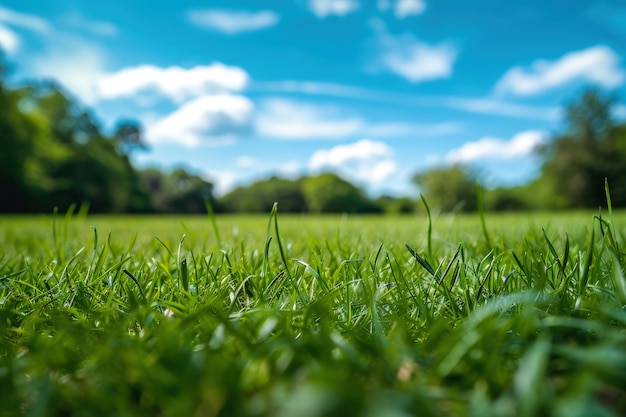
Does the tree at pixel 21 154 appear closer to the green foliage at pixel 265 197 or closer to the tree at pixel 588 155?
the green foliage at pixel 265 197

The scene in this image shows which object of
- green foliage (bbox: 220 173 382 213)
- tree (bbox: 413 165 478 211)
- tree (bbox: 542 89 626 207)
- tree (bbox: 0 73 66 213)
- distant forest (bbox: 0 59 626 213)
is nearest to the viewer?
tree (bbox: 0 73 66 213)

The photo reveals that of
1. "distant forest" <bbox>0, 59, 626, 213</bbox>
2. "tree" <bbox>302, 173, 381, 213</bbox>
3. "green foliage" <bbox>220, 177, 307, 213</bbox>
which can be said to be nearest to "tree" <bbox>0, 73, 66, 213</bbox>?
"distant forest" <bbox>0, 59, 626, 213</bbox>

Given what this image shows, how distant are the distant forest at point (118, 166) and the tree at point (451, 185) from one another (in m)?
0.11

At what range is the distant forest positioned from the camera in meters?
26.2

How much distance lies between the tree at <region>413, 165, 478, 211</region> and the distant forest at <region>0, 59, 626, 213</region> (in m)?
0.11

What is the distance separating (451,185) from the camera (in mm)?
42750

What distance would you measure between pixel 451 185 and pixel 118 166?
114 ft

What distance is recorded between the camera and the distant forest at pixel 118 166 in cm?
2625

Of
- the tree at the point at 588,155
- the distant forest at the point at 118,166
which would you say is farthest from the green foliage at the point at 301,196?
the tree at the point at 588,155

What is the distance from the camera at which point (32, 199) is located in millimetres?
30672

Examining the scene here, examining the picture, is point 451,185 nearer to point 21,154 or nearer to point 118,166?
point 118,166

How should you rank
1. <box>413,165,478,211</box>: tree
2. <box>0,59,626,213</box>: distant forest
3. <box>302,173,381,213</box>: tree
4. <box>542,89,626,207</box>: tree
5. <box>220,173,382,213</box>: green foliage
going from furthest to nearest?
<box>220,173,382,213</box>: green foliage, <box>302,173,381,213</box>: tree, <box>413,165,478,211</box>: tree, <box>542,89,626,207</box>: tree, <box>0,59,626,213</box>: distant forest

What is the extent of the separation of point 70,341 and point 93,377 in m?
0.15

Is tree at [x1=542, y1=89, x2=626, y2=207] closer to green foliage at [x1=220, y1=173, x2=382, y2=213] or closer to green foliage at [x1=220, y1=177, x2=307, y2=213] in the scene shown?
green foliage at [x1=220, y1=173, x2=382, y2=213]
